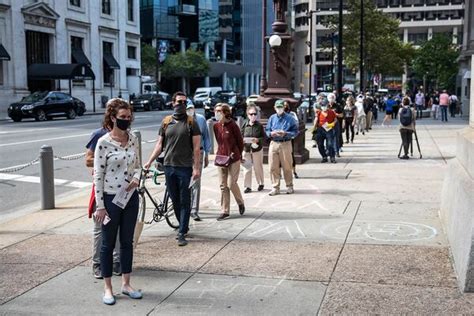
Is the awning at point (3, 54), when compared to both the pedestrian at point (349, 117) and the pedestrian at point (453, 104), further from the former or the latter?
the pedestrian at point (453, 104)

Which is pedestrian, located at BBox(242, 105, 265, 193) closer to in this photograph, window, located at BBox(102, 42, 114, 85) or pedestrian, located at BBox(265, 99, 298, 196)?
pedestrian, located at BBox(265, 99, 298, 196)

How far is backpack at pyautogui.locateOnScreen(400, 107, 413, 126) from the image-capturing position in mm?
15742

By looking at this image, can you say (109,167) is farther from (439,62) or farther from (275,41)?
(439,62)

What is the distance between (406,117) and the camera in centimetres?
1573

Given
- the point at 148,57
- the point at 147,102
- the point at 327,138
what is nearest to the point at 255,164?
the point at 327,138

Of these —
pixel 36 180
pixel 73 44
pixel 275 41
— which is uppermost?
pixel 73 44

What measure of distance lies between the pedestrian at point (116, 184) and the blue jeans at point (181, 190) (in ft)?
6.04

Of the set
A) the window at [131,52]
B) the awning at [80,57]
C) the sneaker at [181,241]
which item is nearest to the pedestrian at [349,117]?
the sneaker at [181,241]

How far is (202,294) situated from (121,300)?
728 millimetres

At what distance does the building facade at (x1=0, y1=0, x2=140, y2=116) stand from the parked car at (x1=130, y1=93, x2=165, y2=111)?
372 centimetres

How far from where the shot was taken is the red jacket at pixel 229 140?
8.91m

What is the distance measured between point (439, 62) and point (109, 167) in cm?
6520

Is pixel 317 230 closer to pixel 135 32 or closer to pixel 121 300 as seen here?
pixel 121 300

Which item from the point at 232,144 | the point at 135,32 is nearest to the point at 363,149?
the point at 232,144
